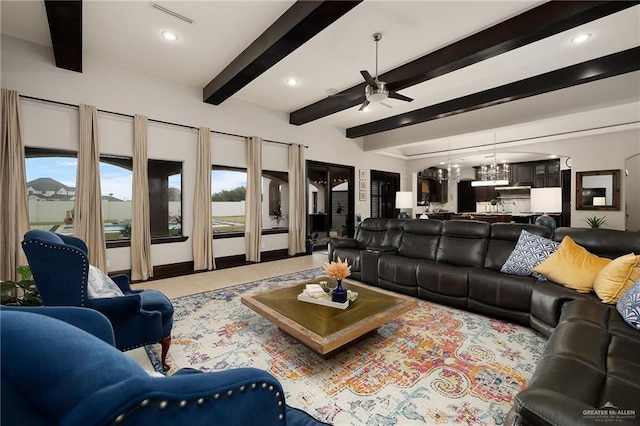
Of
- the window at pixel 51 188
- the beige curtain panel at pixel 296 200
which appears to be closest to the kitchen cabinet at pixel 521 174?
the beige curtain panel at pixel 296 200

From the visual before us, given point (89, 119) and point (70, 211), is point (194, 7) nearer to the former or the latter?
point (89, 119)

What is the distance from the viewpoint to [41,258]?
1.71m

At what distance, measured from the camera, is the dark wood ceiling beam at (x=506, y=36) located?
262 centimetres

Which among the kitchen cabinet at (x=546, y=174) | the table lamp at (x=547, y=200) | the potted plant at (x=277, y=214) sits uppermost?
the kitchen cabinet at (x=546, y=174)

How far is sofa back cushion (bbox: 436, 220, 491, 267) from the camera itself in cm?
350

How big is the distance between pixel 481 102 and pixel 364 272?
11.7 ft

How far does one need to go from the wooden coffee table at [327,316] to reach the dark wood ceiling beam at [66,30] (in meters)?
3.13

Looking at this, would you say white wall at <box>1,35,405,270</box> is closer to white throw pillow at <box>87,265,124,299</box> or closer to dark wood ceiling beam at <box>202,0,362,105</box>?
dark wood ceiling beam at <box>202,0,362,105</box>

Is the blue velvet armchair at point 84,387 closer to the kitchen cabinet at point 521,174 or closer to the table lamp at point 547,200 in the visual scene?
the table lamp at point 547,200

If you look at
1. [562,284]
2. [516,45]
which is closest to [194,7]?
[516,45]

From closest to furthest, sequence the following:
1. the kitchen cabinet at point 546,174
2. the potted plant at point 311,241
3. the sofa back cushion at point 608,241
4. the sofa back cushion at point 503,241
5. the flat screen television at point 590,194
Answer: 1. the sofa back cushion at point 608,241
2. the sofa back cushion at point 503,241
3. the flat screen television at point 590,194
4. the potted plant at point 311,241
5. the kitchen cabinet at point 546,174

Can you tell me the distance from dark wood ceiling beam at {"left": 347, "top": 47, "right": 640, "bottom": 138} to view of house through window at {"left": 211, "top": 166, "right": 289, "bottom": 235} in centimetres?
297

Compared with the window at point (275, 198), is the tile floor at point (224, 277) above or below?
below

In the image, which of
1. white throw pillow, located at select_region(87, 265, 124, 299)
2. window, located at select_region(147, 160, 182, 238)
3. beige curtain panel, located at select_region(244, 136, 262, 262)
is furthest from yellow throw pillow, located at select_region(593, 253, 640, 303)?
window, located at select_region(147, 160, 182, 238)
